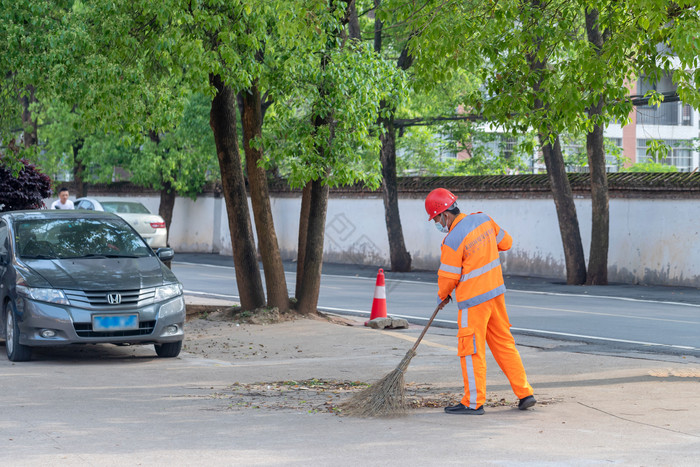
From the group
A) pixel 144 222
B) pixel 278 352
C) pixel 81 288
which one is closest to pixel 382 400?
pixel 81 288

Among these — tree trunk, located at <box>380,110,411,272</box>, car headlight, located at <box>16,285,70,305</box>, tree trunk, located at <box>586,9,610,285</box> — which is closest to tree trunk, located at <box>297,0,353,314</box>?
car headlight, located at <box>16,285,70,305</box>

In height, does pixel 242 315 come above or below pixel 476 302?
below

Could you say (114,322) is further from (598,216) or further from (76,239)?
(598,216)

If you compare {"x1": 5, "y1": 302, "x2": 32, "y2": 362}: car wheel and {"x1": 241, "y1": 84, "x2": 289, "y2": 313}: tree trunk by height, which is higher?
{"x1": 241, "y1": 84, "x2": 289, "y2": 313}: tree trunk

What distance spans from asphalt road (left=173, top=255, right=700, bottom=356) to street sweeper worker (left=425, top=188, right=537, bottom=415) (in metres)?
4.61

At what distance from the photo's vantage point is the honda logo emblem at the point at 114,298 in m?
10.0

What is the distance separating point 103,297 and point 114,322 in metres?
0.27

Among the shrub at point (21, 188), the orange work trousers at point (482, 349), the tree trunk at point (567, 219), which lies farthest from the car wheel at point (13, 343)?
the tree trunk at point (567, 219)

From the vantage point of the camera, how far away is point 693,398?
8258 millimetres

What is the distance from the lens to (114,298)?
10.1m

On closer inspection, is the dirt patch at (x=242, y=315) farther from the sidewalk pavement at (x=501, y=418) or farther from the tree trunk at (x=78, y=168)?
the tree trunk at (x=78, y=168)

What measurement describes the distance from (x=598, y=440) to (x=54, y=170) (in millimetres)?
33418

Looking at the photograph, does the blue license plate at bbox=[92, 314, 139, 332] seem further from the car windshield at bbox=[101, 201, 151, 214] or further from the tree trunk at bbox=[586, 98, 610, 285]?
the car windshield at bbox=[101, 201, 151, 214]

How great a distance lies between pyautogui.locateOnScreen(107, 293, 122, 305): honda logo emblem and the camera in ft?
33.0
